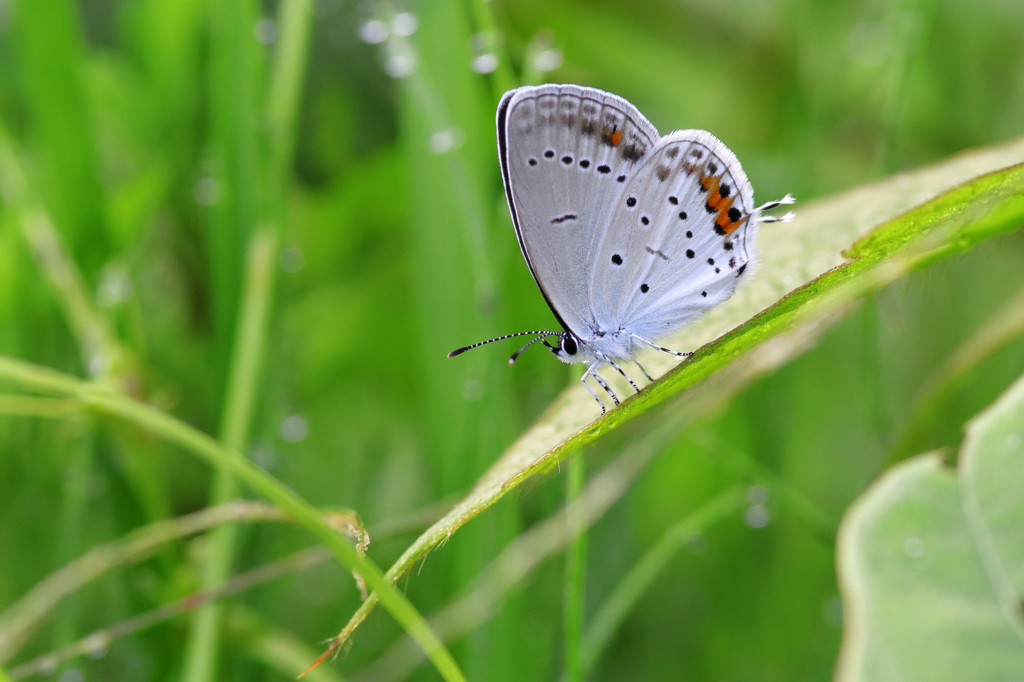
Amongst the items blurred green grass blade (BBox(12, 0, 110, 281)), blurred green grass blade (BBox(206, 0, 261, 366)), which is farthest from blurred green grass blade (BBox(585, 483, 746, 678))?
blurred green grass blade (BBox(12, 0, 110, 281))

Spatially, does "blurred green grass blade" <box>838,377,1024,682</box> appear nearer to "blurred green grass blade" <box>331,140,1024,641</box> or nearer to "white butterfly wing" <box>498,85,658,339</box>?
A: "blurred green grass blade" <box>331,140,1024,641</box>

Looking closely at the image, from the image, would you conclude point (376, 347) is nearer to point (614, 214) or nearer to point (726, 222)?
point (614, 214)

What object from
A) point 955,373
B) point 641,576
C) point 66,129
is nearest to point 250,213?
point 66,129

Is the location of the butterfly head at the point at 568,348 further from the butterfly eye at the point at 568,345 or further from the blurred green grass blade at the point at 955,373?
the blurred green grass blade at the point at 955,373

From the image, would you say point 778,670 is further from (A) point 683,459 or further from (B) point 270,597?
(B) point 270,597

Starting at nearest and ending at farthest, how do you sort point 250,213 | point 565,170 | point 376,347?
1. point 565,170
2. point 250,213
3. point 376,347

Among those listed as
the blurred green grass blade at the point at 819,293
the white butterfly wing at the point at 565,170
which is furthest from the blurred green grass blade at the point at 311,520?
the white butterfly wing at the point at 565,170

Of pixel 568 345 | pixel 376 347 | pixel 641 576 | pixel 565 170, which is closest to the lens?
pixel 565 170
